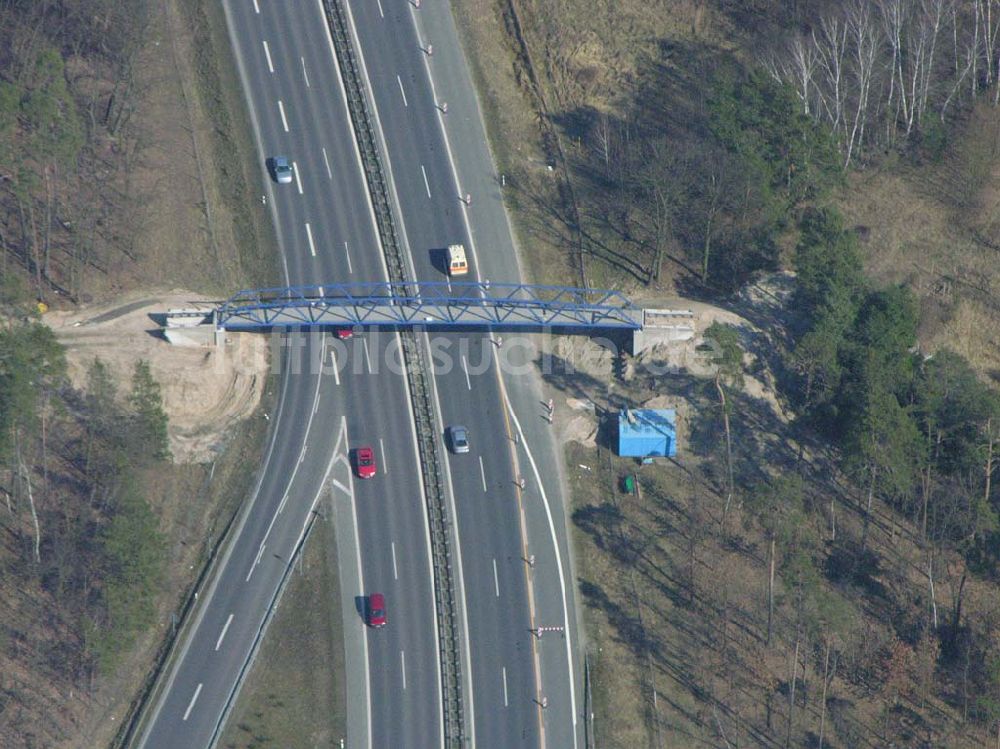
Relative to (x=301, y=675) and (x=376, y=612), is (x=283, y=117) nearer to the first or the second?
(x=376, y=612)

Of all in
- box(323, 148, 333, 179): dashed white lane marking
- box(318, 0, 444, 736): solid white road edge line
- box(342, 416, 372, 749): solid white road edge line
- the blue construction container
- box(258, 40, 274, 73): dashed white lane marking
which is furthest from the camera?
box(258, 40, 274, 73): dashed white lane marking

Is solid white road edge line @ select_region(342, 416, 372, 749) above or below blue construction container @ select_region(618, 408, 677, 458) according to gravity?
below

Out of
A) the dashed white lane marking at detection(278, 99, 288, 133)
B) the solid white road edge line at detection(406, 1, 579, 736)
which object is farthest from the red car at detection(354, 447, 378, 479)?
the dashed white lane marking at detection(278, 99, 288, 133)

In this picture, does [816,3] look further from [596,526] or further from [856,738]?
[856,738]

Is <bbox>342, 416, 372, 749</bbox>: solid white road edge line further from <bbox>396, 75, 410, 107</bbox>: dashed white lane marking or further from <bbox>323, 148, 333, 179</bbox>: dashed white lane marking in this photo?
<bbox>396, 75, 410, 107</bbox>: dashed white lane marking

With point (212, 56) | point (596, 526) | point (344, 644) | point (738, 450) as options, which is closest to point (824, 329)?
point (738, 450)

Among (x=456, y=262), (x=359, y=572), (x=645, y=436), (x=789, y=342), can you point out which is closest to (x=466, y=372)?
(x=456, y=262)

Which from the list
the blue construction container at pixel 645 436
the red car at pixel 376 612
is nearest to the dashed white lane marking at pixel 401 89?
the blue construction container at pixel 645 436
